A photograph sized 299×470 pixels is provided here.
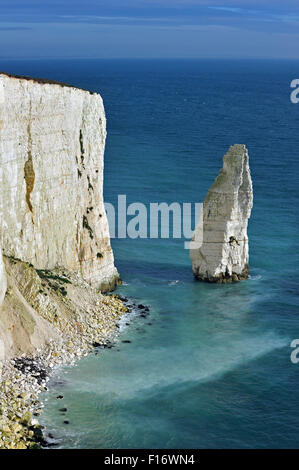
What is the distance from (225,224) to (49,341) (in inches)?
683

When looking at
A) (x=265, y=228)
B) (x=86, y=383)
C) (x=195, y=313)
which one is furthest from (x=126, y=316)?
(x=265, y=228)

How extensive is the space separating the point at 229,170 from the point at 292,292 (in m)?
8.91

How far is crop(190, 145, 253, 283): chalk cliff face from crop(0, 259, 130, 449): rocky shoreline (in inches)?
313

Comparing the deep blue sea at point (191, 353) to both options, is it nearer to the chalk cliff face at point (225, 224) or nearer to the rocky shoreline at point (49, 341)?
the rocky shoreline at point (49, 341)

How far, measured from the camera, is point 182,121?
142m

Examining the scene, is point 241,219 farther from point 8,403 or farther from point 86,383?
point 8,403

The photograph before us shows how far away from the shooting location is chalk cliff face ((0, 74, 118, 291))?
41750 millimetres

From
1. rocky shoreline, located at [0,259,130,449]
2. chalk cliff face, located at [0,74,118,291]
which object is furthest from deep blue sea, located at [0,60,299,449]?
chalk cliff face, located at [0,74,118,291]

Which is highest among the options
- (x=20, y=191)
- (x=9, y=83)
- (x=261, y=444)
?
(x=9, y=83)

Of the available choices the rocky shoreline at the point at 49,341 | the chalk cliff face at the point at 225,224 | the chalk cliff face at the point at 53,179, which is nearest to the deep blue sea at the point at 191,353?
the rocky shoreline at the point at 49,341

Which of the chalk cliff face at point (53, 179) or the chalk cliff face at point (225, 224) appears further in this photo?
the chalk cliff face at point (225, 224)

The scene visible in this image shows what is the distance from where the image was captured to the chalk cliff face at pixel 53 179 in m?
41.8

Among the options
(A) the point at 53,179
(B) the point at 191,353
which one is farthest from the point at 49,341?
(A) the point at 53,179

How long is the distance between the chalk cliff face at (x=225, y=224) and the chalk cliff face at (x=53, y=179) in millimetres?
6293
